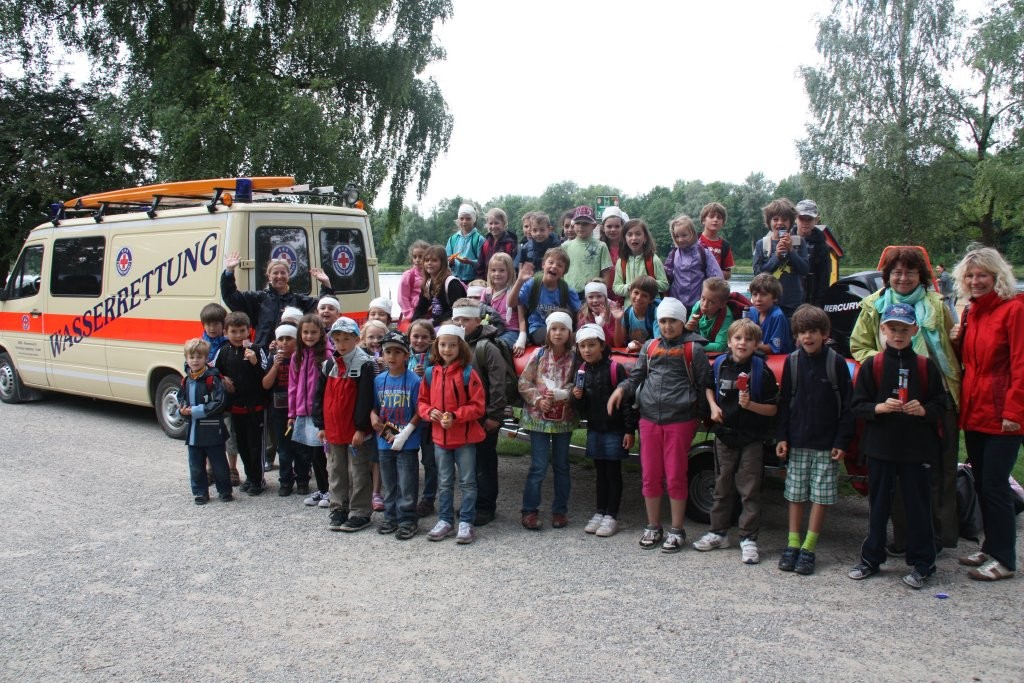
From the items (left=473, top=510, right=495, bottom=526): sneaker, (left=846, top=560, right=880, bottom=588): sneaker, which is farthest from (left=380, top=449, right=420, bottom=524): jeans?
(left=846, top=560, right=880, bottom=588): sneaker

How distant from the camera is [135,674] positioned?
369 centimetres

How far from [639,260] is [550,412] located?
1.56 m

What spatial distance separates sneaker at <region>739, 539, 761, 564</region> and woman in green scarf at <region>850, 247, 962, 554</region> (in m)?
0.88

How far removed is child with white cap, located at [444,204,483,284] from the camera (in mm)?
8250

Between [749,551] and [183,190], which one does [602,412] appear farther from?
[183,190]

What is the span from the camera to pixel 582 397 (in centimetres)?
569

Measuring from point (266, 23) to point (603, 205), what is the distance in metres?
13.5

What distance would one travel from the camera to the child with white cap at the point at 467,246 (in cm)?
825

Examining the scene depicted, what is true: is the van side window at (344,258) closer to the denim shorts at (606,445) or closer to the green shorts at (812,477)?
the denim shorts at (606,445)

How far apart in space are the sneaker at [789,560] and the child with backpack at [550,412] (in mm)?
1570

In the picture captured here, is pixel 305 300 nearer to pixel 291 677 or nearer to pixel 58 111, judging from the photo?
pixel 291 677

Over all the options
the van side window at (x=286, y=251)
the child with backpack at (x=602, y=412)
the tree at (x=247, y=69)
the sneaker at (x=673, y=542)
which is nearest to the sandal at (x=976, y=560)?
the sneaker at (x=673, y=542)

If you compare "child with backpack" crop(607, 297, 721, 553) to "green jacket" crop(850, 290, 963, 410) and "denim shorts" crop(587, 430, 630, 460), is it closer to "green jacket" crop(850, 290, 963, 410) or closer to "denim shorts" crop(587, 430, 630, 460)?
"denim shorts" crop(587, 430, 630, 460)

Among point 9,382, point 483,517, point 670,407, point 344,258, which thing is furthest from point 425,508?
point 9,382
